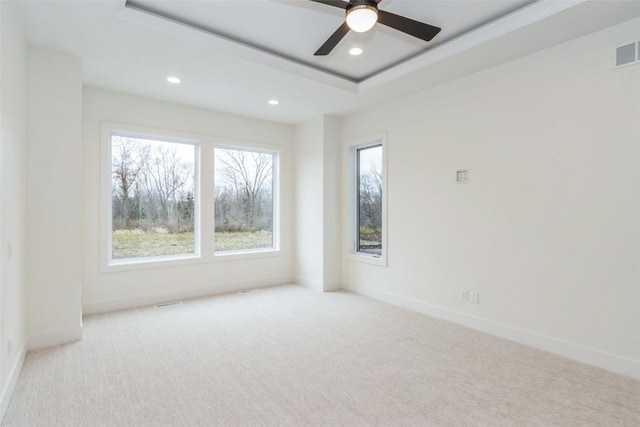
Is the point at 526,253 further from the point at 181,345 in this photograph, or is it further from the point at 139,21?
the point at 139,21

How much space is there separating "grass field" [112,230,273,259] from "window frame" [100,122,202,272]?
6cm

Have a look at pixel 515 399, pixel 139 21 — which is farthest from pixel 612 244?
pixel 139 21

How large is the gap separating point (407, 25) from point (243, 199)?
3.77m

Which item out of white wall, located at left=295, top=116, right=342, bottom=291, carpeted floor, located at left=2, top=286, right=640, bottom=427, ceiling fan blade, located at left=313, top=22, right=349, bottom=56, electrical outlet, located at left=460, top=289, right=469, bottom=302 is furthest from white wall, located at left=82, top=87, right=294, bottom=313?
electrical outlet, located at left=460, top=289, right=469, bottom=302

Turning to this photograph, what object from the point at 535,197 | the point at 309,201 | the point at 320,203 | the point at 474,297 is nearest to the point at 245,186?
the point at 309,201

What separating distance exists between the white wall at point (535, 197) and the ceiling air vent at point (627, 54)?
0.06 metres

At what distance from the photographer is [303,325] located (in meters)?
3.66

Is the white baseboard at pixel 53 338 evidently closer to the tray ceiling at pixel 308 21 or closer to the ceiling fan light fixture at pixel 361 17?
the tray ceiling at pixel 308 21

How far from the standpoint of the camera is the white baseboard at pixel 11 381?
2.08 meters

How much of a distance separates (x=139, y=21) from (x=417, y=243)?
364 cm

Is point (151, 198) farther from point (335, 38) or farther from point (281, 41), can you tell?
point (335, 38)

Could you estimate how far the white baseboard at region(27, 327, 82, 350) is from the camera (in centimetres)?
300

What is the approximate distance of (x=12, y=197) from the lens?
2475mm

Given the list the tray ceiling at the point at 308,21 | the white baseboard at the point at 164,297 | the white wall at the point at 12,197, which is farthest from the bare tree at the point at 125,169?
the tray ceiling at the point at 308,21
